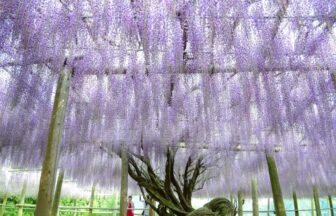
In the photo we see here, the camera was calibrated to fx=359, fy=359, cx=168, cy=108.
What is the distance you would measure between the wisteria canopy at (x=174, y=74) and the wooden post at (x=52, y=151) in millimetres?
279

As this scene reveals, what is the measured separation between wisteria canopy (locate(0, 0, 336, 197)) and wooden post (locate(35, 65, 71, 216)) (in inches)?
11.0

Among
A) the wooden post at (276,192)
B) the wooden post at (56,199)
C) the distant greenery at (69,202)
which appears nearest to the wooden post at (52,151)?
the wooden post at (276,192)

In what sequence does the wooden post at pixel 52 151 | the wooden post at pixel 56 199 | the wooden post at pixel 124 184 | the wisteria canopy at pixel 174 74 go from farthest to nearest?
the wooden post at pixel 56 199 → the wooden post at pixel 124 184 → the wisteria canopy at pixel 174 74 → the wooden post at pixel 52 151

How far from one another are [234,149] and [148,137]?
6.23 feet

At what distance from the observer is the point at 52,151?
143 inches

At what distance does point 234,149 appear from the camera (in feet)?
24.1

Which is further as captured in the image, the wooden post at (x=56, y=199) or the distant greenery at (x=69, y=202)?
the distant greenery at (x=69, y=202)

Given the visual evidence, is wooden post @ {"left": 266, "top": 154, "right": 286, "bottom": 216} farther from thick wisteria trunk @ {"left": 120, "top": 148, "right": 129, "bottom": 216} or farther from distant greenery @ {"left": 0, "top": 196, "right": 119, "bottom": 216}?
distant greenery @ {"left": 0, "top": 196, "right": 119, "bottom": 216}

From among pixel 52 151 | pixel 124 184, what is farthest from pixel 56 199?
pixel 52 151

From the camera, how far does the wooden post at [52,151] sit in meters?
3.39

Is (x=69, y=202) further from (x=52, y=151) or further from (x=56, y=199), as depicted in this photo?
(x=52, y=151)

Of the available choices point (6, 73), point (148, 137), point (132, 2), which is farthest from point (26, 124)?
point (132, 2)

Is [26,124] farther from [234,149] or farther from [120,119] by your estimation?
[234,149]

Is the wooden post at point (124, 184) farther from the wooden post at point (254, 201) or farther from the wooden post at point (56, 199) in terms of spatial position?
the wooden post at point (254, 201)
